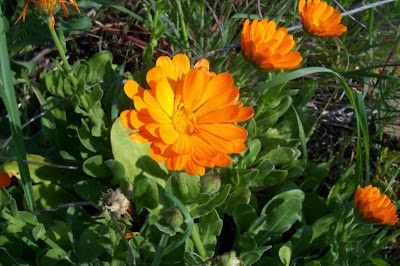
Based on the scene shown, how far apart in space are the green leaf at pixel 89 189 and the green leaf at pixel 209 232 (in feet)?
1.77

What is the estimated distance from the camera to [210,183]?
1.83m

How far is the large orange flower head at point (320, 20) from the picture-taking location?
215cm

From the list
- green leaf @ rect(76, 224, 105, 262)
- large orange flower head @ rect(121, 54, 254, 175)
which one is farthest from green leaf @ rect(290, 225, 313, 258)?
green leaf @ rect(76, 224, 105, 262)

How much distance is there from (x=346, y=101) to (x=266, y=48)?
1466mm

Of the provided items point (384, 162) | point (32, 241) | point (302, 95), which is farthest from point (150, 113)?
point (384, 162)

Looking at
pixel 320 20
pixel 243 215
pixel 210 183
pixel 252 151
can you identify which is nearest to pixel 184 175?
pixel 210 183

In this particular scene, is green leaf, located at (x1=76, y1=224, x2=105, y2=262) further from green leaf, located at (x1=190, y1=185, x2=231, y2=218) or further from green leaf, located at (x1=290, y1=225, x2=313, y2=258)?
green leaf, located at (x1=290, y1=225, x2=313, y2=258)

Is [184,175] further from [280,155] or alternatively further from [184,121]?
[280,155]

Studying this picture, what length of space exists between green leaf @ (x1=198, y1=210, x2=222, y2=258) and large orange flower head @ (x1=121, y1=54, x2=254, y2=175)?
19.8 inches

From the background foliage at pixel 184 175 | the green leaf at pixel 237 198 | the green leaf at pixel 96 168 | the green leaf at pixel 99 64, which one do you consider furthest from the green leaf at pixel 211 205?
the green leaf at pixel 99 64

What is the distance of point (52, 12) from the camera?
1781 millimetres

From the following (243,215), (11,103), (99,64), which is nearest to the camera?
(11,103)

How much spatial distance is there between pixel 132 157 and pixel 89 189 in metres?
0.27

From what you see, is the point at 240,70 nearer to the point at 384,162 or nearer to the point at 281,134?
the point at 281,134
